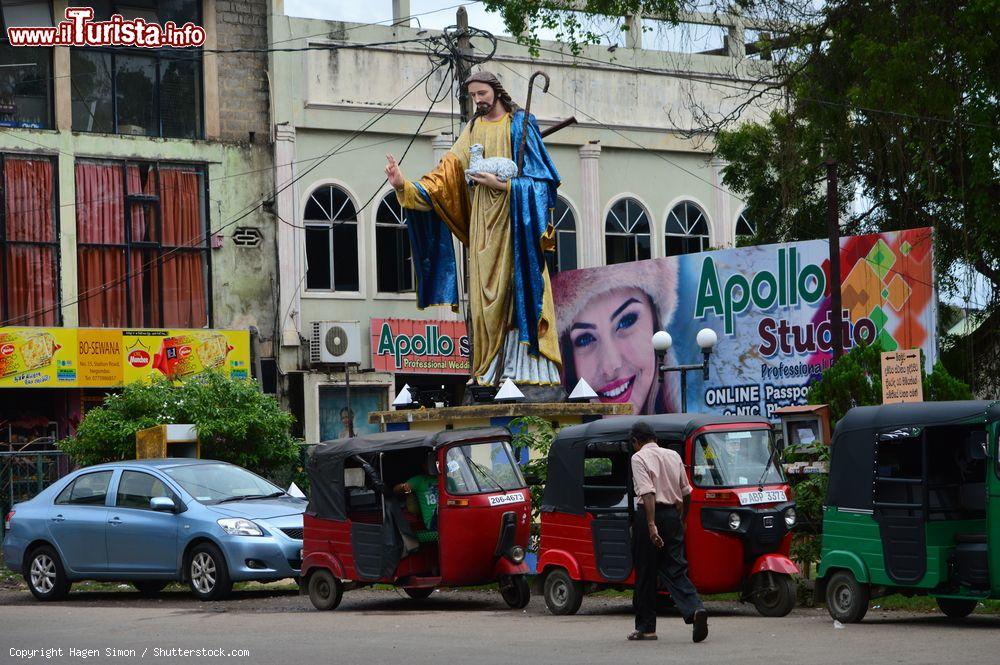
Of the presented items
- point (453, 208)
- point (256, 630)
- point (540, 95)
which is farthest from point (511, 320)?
point (540, 95)

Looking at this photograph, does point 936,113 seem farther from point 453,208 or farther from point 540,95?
point 540,95

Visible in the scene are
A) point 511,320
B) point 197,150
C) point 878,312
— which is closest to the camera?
point 511,320

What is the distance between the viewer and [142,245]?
34562 mm

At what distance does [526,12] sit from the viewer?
27500mm

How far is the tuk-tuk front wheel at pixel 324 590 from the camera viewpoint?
16.3 metres

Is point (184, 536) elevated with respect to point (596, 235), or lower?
lower

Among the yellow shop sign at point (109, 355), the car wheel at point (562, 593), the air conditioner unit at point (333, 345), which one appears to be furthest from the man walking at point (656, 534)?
the air conditioner unit at point (333, 345)

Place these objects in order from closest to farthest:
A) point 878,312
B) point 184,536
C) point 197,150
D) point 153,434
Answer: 1. point 184,536
2. point 153,434
3. point 878,312
4. point 197,150

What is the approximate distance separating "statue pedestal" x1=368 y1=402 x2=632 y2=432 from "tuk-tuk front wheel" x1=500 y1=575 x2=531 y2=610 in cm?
516

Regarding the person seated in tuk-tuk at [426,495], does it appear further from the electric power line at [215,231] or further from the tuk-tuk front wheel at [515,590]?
the electric power line at [215,231]

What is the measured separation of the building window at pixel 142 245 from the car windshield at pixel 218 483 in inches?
631

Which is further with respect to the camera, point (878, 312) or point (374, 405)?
point (374, 405)

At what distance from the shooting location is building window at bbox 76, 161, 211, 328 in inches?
1342

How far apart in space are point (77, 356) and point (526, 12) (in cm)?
1228
